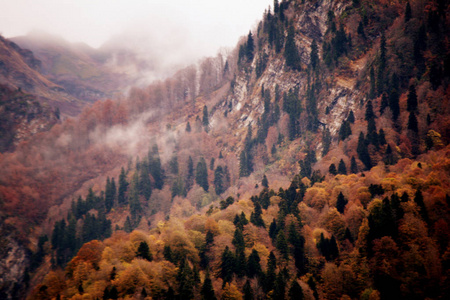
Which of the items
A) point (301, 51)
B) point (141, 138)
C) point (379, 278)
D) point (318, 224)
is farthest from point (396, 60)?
point (141, 138)

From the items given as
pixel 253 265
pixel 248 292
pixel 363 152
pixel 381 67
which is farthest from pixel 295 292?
pixel 381 67

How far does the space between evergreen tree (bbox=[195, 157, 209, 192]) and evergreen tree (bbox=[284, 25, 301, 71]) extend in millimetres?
69885

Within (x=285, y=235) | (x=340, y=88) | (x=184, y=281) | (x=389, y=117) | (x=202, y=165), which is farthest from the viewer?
(x=202, y=165)

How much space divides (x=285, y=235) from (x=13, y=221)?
430 ft

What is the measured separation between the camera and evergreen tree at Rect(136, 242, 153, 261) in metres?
69.9

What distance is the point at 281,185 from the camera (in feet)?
400

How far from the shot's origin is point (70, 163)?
7407 inches

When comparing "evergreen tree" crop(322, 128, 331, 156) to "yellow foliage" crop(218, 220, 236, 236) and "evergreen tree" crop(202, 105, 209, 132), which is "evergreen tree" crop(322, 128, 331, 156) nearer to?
"yellow foliage" crop(218, 220, 236, 236)

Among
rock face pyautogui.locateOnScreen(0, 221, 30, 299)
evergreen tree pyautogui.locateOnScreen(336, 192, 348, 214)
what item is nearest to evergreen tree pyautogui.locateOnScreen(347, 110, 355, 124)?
evergreen tree pyautogui.locateOnScreen(336, 192, 348, 214)

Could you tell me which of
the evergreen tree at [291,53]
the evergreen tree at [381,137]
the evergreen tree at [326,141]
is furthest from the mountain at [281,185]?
the evergreen tree at [326,141]

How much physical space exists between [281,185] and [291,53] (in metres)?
80.4

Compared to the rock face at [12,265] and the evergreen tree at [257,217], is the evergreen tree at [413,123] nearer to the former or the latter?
the evergreen tree at [257,217]

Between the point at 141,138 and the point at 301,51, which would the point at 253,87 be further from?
the point at 141,138

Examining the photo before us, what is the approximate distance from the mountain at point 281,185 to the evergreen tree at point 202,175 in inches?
21.8
